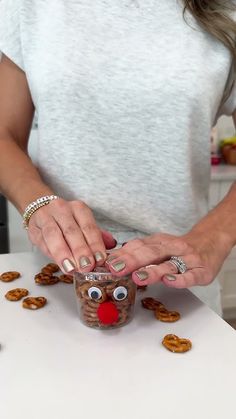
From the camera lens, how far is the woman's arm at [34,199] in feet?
1.82

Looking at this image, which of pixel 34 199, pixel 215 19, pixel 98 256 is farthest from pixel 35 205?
pixel 215 19

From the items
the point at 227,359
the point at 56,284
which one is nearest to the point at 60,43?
the point at 56,284

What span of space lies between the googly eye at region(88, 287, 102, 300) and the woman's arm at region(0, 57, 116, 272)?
3 centimetres

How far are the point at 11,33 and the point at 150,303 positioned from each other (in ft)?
1.56

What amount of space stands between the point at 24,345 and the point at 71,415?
0.13 m

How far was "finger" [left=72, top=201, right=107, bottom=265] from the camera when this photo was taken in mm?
547

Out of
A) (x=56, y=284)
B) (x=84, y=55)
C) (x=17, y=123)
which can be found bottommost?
(x=56, y=284)

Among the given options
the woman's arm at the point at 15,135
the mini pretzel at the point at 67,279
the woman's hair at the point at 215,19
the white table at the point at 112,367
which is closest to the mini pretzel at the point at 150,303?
the white table at the point at 112,367

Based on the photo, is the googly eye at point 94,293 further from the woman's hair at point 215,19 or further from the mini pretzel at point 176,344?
the woman's hair at point 215,19

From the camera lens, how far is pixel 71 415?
1.32 ft

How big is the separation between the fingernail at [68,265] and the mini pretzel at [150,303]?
0.12 m

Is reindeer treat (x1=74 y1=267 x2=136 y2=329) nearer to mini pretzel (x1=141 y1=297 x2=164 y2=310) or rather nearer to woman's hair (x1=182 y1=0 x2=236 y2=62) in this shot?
mini pretzel (x1=141 y1=297 x2=164 y2=310)

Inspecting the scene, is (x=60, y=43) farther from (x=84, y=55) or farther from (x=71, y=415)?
(x=71, y=415)

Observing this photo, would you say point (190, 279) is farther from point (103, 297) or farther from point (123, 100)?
point (123, 100)
